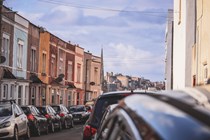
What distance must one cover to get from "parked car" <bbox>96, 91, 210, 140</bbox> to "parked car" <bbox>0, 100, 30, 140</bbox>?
17575mm

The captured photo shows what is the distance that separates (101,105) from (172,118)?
7.30m

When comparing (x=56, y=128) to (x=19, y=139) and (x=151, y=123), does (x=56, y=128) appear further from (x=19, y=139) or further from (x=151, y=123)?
(x=151, y=123)

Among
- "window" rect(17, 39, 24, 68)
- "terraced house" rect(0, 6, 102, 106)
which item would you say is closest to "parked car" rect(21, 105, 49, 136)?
"terraced house" rect(0, 6, 102, 106)

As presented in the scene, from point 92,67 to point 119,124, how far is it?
76.1 m

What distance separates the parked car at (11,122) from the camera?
20453 millimetres

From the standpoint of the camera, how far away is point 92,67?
79.7m

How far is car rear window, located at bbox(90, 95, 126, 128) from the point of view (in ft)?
32.0

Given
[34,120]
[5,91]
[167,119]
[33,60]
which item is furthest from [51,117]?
[167,119]

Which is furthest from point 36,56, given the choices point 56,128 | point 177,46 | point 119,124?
point 119,124

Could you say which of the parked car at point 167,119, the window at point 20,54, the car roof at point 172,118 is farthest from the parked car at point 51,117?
the car roof at point 172,118

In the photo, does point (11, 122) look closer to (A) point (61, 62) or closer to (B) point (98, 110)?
(B) point (98, 110)

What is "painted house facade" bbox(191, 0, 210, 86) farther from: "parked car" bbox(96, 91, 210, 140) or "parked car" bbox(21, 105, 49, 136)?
"parked car" bbox(96, 91, 210, 140)

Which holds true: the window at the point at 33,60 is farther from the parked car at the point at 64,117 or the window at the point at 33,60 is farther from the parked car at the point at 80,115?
the parked car at the point at 64,117

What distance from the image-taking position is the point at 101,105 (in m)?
9.88
